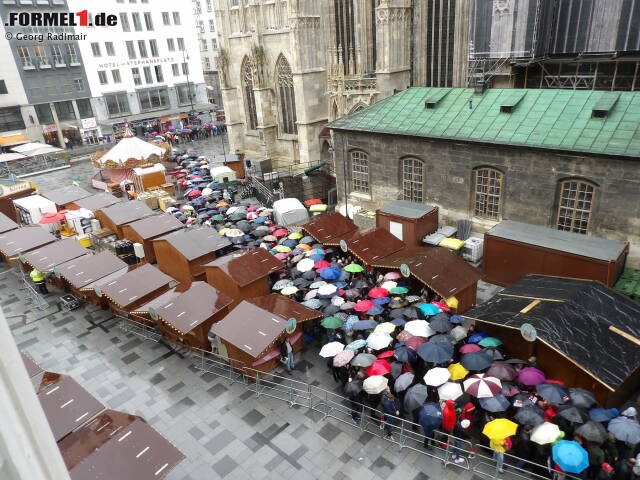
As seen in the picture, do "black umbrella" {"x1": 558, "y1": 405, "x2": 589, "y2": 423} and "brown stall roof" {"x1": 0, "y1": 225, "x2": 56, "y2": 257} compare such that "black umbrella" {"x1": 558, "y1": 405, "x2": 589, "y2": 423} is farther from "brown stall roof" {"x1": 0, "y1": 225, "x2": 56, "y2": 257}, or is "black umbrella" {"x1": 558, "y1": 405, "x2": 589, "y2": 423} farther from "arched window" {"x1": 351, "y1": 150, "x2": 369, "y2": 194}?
"brown stall roof" {"x1": 0, "y1": 225, "x2": 56, "y2": 257}

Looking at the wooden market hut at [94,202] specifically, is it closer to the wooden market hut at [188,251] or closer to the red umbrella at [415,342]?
the wooden market hut at [188,251]

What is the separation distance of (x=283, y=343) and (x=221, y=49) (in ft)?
122

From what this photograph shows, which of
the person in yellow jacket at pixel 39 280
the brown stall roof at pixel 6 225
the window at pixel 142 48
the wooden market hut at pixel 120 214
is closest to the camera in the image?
the person in yellow jacket at pixel 39 280

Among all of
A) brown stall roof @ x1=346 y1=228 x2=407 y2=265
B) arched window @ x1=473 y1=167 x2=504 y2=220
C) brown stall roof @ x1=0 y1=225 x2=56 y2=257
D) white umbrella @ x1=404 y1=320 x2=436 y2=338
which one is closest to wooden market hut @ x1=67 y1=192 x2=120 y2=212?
brown stall roof @ x1=0 y1=225 x2=56 y2=257

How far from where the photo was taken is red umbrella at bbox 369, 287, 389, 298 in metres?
18.7

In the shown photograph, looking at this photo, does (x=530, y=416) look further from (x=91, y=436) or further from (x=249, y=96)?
(x=249, y=96)

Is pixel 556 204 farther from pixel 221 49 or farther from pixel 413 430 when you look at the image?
pixel 221 49

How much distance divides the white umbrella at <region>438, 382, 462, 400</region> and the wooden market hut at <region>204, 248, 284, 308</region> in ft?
29.7

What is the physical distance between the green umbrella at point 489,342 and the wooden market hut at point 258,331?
5.74 metres

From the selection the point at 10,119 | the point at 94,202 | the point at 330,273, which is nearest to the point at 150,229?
the point at 94,202

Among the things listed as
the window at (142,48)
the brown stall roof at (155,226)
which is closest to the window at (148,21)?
the window at (142,48)

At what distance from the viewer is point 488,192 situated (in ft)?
76.3

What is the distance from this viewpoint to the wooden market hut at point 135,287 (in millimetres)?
19500

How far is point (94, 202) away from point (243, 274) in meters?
17.5
